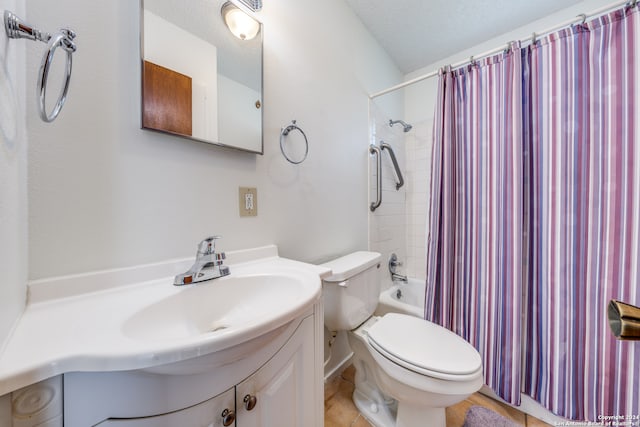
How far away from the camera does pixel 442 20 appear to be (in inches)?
60.1

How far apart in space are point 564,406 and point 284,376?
1.37m

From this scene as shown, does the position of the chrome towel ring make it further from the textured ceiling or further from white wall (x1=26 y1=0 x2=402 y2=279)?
the textured ceiling

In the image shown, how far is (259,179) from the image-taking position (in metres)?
0.96

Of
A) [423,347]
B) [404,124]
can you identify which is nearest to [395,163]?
Answer: [404,124]

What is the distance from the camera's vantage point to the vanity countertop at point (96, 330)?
330 millimetres

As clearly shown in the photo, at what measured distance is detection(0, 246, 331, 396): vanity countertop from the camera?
330mm

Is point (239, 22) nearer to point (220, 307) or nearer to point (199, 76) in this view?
point (199, 76)

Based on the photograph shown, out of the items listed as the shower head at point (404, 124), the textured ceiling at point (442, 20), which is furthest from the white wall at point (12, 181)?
the shower head at point (404, 124)

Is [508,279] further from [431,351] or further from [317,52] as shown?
[317,52]

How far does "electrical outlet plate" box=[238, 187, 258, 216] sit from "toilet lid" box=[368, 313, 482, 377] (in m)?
0.77

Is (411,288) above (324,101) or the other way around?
the other way around

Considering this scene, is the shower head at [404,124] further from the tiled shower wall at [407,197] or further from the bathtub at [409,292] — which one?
the bathtub at [409,292]

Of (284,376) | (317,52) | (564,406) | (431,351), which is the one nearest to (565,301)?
(564,406)

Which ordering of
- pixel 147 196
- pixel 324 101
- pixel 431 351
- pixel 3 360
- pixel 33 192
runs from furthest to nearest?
pixel 324 101
pixel 431 351
pixel 147 196
pixel 33 192
pixel 3 360
